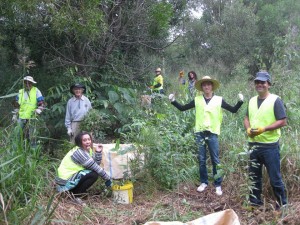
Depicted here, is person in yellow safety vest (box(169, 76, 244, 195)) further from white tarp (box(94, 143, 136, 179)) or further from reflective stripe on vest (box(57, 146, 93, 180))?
reflective stripe on vest (box(57, 146, 93, 180))

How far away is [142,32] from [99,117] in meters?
3.10

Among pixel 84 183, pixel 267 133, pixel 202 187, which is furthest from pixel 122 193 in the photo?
pixel 267 133

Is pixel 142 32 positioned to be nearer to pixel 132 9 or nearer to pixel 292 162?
pixel 132 9

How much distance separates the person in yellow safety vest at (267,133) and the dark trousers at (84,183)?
173cm

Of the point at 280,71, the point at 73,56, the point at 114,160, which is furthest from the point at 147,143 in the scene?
the point at 73,56

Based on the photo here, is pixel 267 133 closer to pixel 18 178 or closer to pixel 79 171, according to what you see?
pixel 79 171

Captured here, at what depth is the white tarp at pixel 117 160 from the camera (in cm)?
455

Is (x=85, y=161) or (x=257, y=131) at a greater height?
(x=257, y=131)

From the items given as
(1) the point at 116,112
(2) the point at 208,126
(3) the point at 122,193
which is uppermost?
(1) the point at 116,112

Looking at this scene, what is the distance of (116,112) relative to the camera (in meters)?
6.49

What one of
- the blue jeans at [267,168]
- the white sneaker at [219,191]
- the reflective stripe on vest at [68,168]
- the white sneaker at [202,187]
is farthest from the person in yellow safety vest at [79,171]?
the blue jeans at [267,168]

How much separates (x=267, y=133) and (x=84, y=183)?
81.0 inches

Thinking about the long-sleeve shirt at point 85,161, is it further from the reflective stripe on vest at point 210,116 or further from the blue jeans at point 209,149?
the reflective stripe on vest at point 210,116

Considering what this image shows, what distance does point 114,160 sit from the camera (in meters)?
4.61
